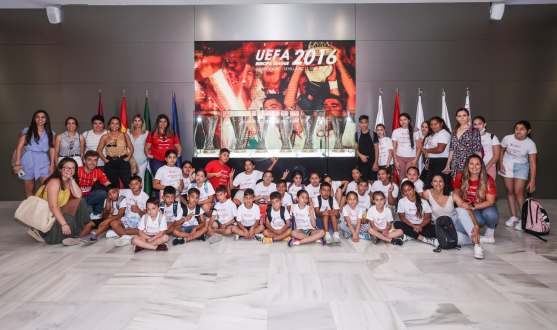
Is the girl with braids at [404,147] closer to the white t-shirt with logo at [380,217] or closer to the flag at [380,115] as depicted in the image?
the flag at [380,115]

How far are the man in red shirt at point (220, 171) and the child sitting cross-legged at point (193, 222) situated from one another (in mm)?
982

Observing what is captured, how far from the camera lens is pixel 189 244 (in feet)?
16.4

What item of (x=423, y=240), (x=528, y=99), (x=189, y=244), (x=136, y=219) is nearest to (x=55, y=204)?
(x=136, y=219)

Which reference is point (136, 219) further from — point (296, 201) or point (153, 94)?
point (153, 94)

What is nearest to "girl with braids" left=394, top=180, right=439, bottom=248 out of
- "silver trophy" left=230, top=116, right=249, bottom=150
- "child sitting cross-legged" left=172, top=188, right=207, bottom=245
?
"child sitting cross-legged" left=172, top=188, right=207, bottom=245

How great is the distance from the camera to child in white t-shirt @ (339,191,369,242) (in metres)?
5.14

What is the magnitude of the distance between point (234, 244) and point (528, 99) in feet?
24.5

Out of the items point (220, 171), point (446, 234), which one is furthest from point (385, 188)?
point (220, 171)

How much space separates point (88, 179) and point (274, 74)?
14.4 ft

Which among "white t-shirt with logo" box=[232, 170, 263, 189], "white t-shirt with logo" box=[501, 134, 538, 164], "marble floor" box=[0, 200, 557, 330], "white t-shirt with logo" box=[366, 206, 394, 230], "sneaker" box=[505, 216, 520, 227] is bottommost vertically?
"marble floor" box=[0, 200, 557, 330]

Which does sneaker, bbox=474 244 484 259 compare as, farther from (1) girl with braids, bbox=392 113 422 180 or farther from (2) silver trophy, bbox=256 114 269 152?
(2) silver trophy, bbox=256 114 269 152

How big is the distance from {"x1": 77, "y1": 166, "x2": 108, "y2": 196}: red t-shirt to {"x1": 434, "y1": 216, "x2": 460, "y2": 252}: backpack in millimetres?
4862

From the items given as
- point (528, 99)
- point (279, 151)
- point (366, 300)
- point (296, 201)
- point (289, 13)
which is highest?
point (289, 13)

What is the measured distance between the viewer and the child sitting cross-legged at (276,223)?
5117 millimetres
